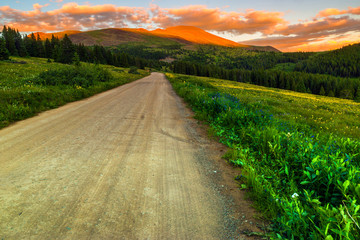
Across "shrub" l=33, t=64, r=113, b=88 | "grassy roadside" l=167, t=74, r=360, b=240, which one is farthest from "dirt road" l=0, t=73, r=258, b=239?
"shrub" l=33, t=64, r=113, b=88

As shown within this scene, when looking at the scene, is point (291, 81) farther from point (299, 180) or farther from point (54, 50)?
point (299, 180)

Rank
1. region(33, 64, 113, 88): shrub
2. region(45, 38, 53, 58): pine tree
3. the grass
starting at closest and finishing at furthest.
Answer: the grass, region(33, 64, 113, 88): shrub, region(45, 38, 53, 58): pine tree

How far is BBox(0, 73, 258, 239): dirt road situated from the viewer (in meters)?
2.42

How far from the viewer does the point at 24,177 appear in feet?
11.2

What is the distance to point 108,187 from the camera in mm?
3225

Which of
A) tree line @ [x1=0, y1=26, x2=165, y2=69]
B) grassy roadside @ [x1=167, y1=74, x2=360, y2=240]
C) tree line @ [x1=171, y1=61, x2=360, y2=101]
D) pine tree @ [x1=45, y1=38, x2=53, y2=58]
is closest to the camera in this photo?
grassy roadside @ [x1=167, y1=74, x2=360, y2=240]

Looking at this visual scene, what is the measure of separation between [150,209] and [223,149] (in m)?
3.00

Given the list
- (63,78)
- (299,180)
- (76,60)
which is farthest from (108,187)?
(76,60)

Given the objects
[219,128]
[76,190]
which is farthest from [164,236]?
[219,128]

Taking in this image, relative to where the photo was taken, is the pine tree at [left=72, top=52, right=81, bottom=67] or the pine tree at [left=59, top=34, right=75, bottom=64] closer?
the pine tree at [left=72, top=52, right=81, bottom=67]

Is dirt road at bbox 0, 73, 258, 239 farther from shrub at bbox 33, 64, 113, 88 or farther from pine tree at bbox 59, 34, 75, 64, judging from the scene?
pine tree at bbox 59, 34, 75, 64

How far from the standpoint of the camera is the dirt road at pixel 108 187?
2420 mm

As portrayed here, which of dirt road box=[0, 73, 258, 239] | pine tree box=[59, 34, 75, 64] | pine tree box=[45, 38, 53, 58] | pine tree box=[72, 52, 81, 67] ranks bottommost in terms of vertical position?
dirt road box=[0, 73, 258, 239]

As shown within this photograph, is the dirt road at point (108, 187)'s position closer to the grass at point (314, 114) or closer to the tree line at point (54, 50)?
the grass at point (314, 114)
